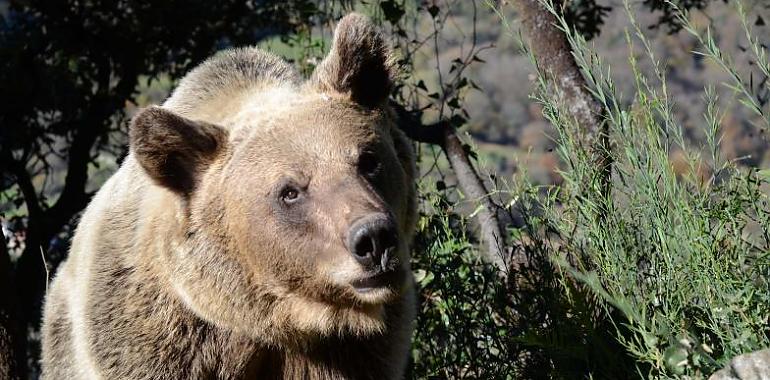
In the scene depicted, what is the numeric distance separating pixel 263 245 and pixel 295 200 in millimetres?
240

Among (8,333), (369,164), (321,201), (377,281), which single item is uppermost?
(369,164)

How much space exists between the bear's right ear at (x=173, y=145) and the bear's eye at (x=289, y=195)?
0.46 m

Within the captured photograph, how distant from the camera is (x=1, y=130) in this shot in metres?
8.85

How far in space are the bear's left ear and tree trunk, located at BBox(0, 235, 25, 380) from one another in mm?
1975

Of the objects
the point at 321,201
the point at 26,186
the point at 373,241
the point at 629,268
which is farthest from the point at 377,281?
the point at 26,186

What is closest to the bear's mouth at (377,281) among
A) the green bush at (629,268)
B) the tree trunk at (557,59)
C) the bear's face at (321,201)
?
the bear's face at (321,201)

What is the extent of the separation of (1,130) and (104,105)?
0.86m

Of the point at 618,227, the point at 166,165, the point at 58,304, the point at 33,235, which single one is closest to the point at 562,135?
the point at 618,227

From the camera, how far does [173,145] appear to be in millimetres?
Answer: 4367

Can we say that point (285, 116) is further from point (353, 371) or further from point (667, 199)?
point (667, 199)

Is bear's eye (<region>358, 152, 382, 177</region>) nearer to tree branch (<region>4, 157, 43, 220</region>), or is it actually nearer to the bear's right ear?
the bear's right ear

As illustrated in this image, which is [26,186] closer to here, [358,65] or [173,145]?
[173,145]

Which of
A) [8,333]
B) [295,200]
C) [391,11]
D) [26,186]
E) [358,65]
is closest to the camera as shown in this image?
[295,200]

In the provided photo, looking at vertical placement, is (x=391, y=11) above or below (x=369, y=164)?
above
